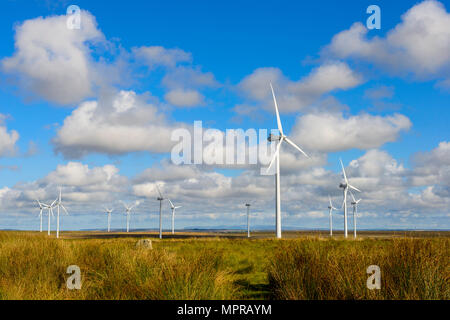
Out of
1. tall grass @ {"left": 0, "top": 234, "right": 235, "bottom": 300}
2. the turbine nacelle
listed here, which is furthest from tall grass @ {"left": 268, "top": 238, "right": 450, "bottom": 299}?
the turbine nacelle

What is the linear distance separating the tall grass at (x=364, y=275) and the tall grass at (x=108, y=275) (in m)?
2.30

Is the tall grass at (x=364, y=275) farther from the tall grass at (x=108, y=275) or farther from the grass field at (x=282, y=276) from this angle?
the tall grass at (x=108, y=275)

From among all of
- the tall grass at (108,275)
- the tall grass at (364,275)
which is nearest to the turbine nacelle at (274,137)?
the tall grass at (108,275)

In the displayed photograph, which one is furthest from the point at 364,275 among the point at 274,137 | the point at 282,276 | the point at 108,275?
the point at 274,137

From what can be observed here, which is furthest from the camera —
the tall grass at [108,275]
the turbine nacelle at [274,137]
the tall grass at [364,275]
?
the turbine nacelle at [274,137]

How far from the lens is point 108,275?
16.2 meters

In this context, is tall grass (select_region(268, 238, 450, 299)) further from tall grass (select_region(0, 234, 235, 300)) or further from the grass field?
tall grass (select_region(0, 234, 235, 300))

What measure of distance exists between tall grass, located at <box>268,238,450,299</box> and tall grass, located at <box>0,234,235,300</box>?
230cm

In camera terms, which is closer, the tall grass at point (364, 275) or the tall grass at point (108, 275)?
the tall grass at point (364, 275)

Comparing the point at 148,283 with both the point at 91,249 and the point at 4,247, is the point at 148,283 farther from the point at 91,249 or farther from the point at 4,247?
the point at 4,247

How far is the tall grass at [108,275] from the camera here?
12.5 m

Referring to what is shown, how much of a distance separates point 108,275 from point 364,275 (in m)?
9.52
